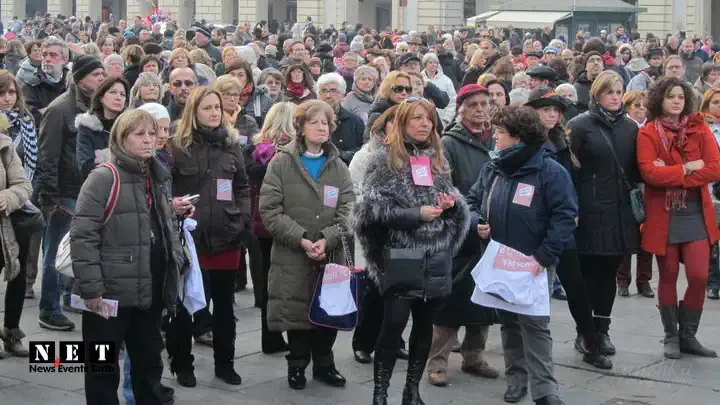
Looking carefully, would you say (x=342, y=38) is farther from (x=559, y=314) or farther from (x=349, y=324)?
(x=349, y=324)

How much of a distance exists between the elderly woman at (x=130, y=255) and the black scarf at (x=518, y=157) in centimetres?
187

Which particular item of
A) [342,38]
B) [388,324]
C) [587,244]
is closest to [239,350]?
[388,324]

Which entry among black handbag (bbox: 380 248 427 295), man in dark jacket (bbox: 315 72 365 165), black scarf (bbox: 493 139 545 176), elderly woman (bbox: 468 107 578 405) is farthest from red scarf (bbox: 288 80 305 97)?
black handbag (bbox: 380 248 427 295)

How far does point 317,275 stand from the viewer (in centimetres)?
782

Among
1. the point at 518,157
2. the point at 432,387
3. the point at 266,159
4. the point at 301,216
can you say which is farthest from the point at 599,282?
the point at 266,159

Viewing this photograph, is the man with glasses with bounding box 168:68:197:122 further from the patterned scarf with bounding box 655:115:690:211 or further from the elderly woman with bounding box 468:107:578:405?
the patterned scarf with bounding box 655:115:690:211

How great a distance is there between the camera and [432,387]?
→ 7.90 m

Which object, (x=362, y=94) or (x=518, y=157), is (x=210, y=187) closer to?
(x=518, y=157)

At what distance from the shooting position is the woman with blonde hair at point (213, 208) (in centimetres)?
784

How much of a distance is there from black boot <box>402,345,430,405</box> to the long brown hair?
1.02 meters

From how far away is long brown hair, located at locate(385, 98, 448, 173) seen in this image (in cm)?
722

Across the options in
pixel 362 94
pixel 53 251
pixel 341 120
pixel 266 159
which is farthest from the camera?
pixel 362 94

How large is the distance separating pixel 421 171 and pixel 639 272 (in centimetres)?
427

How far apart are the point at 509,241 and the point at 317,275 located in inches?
49.2
